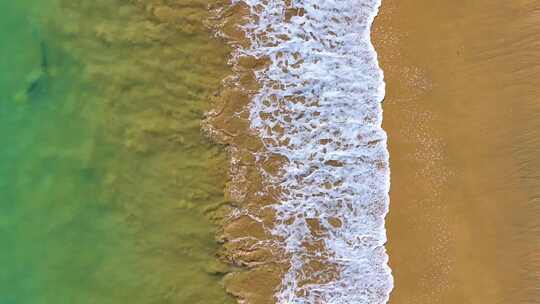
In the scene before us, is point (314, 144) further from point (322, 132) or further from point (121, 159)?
point (121, 159)

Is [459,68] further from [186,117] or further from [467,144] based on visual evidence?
[186,117]

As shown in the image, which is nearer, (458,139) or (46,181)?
(458,139)

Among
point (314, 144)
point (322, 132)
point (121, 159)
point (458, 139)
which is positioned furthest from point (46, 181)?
point (458, 139)

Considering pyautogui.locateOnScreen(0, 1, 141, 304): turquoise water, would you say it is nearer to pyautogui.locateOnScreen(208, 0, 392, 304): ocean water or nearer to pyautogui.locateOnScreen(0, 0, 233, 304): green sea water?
pyautogui.locateOnScreen(0, 0, 233, 304): green sea water

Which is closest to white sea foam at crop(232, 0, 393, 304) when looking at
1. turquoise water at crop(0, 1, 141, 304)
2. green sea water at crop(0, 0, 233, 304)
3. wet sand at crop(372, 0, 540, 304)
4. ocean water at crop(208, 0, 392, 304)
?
ocean water at crop(208, 0, 392, 304)

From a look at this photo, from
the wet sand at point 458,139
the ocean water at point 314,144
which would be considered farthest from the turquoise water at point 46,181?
the wet sand at point 458,139

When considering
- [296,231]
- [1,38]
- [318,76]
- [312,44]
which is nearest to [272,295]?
[296,231]

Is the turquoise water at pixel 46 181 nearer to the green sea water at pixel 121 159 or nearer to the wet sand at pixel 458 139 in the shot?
the green sea water at pixel 121 159
